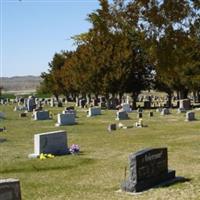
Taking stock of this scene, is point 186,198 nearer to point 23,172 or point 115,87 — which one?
point 23,172

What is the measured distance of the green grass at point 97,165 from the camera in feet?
42.1

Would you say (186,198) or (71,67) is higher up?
(71,67)

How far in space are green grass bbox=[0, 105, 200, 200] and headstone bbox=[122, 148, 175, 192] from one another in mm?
338

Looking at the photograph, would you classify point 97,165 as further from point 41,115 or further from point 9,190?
point 41,115

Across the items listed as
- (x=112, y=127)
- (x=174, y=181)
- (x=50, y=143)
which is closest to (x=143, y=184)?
(x=174, y=181)

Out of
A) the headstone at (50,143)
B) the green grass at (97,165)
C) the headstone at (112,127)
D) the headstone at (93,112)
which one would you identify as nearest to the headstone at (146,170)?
the green grass at (97,165)

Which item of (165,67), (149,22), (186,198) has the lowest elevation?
(186,198)

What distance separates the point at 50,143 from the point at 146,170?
711 centimetres

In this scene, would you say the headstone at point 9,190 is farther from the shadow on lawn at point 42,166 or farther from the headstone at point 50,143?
the headstone at point 50,143

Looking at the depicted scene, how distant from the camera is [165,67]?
15234 mm

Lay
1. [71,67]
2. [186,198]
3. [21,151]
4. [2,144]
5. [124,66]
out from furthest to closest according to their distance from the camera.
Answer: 1. [71,67]
2. [124,66]
3. [2,144]
4. [21,151]
5. [186,198]

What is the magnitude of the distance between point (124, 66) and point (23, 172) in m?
43.7

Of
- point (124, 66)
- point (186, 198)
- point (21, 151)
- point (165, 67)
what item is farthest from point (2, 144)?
point (124, 66)

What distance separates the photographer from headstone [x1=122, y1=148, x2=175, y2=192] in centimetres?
1295
